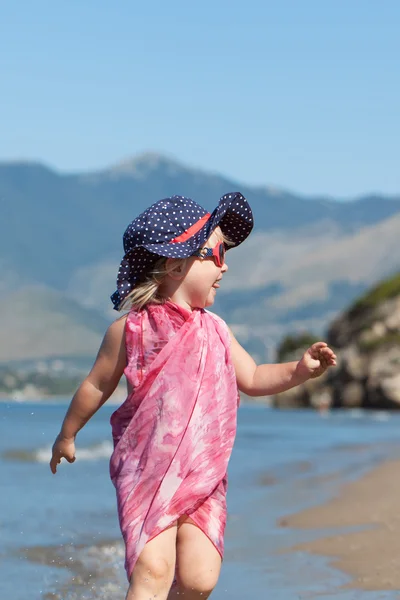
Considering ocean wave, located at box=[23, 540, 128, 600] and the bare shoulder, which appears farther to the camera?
ocean wave, located at box=[23, 540, 128, 600]

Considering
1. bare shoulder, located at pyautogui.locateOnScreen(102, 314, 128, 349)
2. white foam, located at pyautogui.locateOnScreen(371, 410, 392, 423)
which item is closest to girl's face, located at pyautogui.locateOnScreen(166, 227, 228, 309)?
bare shoulder, located at pyautogui.locateOnScreen(102, 314, 128, 349)

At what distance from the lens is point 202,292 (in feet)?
13.5

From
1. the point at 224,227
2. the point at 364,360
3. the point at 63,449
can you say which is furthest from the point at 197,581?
the point at 364,360

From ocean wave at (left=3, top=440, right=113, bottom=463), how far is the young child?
11.6 metres

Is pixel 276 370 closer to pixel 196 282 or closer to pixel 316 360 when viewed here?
pixel 316 360

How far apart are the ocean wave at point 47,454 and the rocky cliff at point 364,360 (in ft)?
146

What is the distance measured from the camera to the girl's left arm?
13.8 ft

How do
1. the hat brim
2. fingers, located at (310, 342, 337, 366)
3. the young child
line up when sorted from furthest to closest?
fingers, located at (310, 342, 337, 366)
the hat brim
the young child

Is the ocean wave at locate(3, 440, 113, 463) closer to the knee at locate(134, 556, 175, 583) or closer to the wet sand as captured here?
the wet sand

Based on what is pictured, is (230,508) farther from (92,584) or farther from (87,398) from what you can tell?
(87,398)

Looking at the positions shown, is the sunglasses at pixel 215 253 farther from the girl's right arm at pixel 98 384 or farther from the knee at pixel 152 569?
the knee at pixel 152 569

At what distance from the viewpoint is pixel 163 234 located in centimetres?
404

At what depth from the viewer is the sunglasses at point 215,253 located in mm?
4094

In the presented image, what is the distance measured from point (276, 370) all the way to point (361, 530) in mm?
3409
